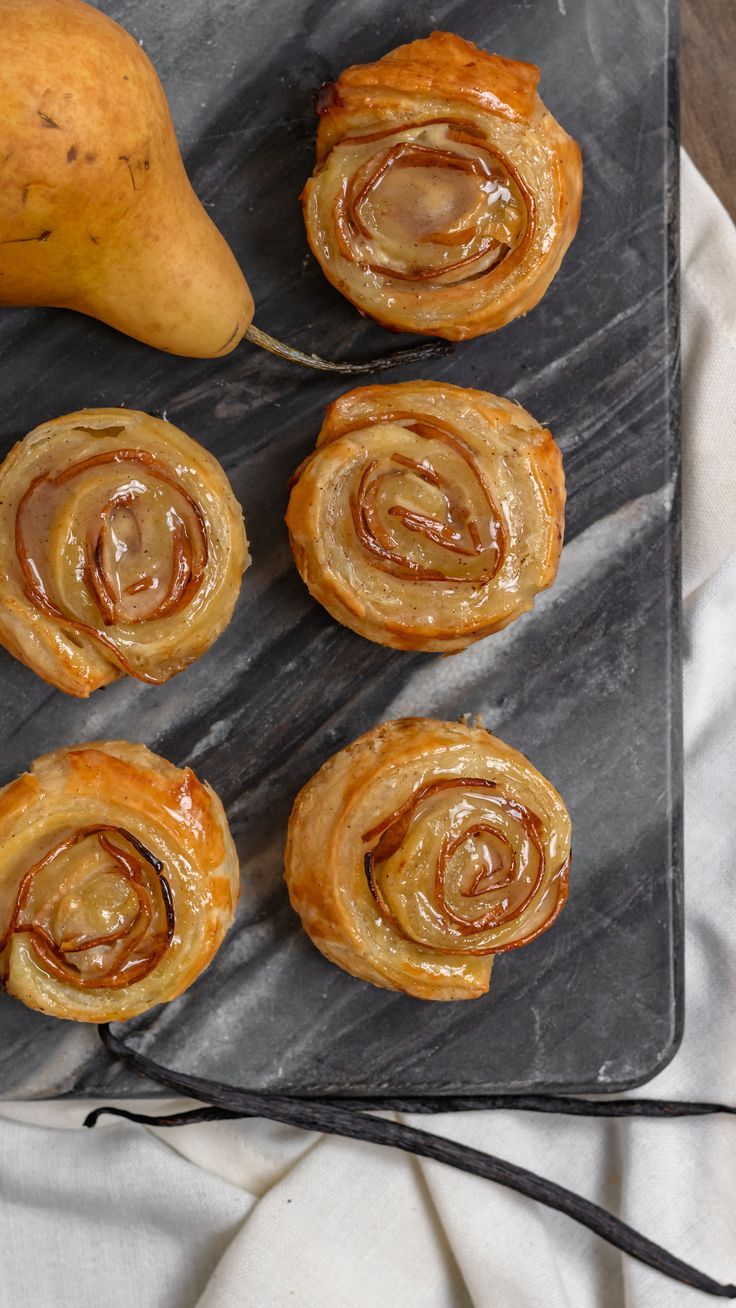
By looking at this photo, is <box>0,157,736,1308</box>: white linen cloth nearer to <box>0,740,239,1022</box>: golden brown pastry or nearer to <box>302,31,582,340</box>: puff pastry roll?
<box>0,740,239,1022</box>: golden brown pastry

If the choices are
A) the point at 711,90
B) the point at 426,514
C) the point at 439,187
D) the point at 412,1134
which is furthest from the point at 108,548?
the point at 711,90

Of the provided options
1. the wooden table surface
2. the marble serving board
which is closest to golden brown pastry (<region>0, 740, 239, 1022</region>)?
the marble serving board

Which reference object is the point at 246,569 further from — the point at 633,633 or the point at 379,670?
the point at 633,633

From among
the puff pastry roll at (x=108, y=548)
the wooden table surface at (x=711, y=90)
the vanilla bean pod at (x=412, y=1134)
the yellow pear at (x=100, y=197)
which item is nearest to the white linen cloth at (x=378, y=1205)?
the vanilla bean pod at (x=412, y=1134)

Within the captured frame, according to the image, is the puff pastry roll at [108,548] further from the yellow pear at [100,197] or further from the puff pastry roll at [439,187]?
the puff pastry roll at [439,187]

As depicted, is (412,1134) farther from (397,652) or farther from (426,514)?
(426,514)

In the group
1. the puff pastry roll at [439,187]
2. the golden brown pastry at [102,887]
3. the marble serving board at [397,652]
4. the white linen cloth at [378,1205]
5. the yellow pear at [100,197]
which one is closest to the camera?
the yellow pear at [100,197]
